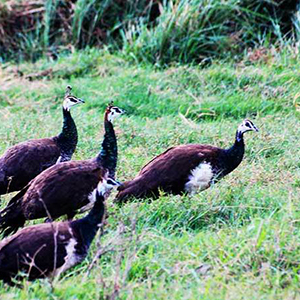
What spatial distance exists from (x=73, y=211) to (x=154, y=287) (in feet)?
4.36

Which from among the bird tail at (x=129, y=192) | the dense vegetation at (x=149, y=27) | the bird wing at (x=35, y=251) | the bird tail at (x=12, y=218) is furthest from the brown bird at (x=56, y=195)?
the dense vegetation at (x=149, y=27)

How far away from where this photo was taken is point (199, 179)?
5758mm

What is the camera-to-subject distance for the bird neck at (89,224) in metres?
4.52

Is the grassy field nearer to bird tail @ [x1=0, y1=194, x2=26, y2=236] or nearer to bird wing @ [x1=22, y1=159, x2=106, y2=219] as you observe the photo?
bird wing @ [x1=22, y1=159, x2=106, y2=219]

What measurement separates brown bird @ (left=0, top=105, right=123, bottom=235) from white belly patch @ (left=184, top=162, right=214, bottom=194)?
0.66 metres

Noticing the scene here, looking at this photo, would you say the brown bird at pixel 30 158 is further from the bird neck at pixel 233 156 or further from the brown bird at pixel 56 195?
the bird neck at pixel 233 156

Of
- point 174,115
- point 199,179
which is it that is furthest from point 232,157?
point 174,115

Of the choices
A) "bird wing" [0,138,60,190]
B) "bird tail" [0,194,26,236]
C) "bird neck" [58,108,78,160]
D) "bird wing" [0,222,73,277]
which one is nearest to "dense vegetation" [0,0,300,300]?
"bird wing" [0,222,73,277]

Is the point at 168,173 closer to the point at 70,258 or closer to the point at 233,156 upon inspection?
the point at 233,156

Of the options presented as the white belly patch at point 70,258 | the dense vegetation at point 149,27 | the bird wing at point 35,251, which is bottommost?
the dense vegetation at point 149,27

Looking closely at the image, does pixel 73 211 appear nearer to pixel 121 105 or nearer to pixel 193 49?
pixel 121 105

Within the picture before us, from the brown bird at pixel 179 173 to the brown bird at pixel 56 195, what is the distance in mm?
304

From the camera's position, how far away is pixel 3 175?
19.7 ft

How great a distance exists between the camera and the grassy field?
4195 mm
